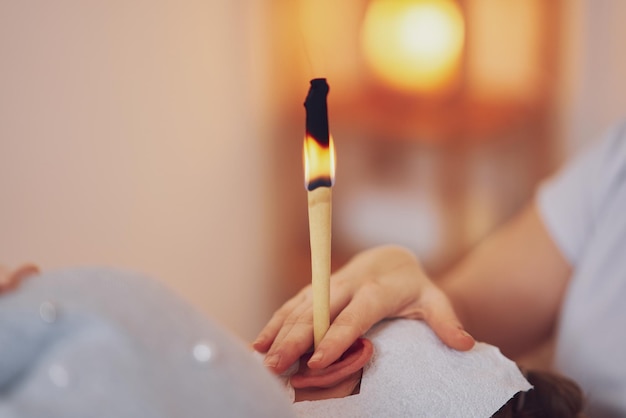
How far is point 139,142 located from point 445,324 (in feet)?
3.60

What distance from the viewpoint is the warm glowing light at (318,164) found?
31 cm

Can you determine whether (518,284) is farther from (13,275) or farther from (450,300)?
(13,275)

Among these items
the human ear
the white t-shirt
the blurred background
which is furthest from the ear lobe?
the blurred background

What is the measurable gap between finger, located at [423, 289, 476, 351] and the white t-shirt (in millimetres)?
209

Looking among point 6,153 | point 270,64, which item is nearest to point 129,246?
point 6,153

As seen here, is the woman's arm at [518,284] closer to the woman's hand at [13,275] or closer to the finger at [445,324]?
the finger at [445,324]

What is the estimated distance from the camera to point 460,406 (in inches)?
14.1

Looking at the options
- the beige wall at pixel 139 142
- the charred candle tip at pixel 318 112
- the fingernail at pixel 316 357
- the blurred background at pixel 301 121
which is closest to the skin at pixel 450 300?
the fingernail at pixel 316 357

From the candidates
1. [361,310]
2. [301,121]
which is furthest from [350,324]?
[301,121]

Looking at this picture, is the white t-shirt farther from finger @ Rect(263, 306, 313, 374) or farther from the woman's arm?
finger @ Rect(263, 306, 313, 374)

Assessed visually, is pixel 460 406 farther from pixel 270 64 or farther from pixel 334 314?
pixel 270 64

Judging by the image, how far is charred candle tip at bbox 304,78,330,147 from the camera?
31 centimetres

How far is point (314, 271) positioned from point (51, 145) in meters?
1.04

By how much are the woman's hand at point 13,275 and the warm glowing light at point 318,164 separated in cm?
12
